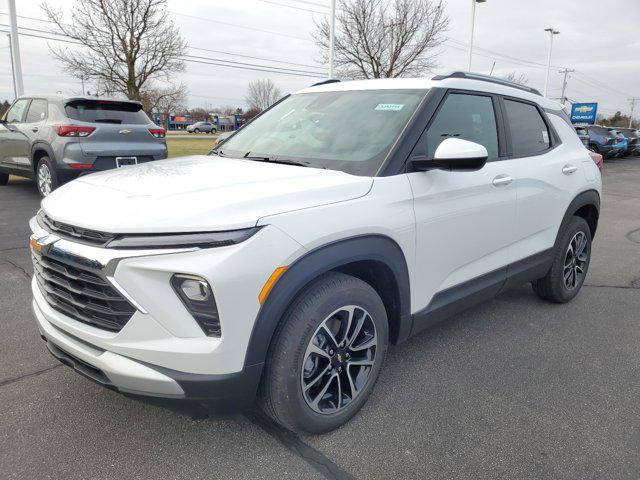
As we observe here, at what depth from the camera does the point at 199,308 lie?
191 cm

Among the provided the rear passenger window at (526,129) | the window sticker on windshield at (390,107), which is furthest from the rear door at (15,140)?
the rear passenger window at (526,129)

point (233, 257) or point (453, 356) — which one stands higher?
point (233, 257)

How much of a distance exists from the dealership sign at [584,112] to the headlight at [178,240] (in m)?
43.9

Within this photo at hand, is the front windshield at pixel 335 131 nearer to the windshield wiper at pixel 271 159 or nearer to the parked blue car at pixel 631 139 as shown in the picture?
the windshield wiper at pixel 271 159

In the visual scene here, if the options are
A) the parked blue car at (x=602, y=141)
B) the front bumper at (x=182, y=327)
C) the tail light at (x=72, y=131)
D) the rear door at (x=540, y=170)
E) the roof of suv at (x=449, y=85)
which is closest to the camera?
the front bumper at (x=182, y=327)

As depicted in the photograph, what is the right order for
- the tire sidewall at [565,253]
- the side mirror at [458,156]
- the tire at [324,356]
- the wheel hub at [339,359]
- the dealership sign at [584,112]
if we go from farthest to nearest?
the dealership sign at [584,112] → the tire sidewall at [565,253] → the side mirror at [458,156] → the wheel hub at [339,359] → the tire at [324,356]

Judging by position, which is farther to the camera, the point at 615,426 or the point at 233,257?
the point at 615,426

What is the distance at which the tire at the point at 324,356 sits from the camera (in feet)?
7.07

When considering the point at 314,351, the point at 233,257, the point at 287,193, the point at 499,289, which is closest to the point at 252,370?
the point at 314,351

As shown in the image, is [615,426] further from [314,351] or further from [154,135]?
[154,135]

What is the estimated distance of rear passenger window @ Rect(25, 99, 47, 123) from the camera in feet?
27.1

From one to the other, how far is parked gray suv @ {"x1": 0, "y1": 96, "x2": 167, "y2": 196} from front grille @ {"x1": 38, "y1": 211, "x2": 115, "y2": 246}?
6009mm

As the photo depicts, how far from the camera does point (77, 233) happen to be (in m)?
2.10

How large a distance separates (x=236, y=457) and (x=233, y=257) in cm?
103
